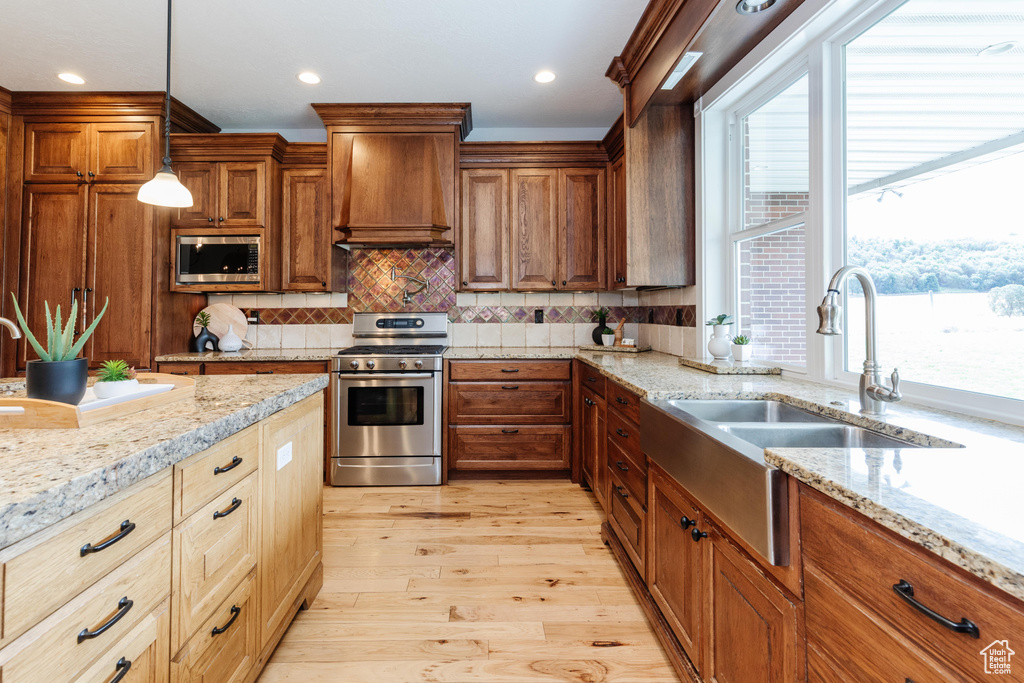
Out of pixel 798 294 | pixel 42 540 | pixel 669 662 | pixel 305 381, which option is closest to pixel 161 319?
pixel 305 381

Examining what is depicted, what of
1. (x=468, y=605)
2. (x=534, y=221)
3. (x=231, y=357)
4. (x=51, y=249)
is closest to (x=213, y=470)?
(x=468, y=605)

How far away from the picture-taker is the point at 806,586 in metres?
0.90

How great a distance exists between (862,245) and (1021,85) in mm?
635

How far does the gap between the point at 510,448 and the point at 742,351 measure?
5.35ft

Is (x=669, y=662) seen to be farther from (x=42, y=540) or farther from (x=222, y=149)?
(x=222, y=149)

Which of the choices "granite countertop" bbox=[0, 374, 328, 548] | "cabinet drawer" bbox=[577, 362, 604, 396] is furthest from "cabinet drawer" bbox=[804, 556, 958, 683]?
"cabinet drawer" bbox=[577, 362, 604, 396]

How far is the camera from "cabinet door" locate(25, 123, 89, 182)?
326cm

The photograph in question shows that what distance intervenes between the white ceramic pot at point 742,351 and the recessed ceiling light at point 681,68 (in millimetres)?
1326

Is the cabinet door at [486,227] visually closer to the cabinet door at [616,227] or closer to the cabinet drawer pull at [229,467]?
the cabinet door at [616,227]

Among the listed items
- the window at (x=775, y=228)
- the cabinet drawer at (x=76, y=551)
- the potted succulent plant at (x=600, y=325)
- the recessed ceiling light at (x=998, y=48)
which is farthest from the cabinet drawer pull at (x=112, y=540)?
→ the potted succulent plant at (x=600, y=325)

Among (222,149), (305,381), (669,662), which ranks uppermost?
(222,149)

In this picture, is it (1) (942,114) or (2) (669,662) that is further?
(2) (669,662)

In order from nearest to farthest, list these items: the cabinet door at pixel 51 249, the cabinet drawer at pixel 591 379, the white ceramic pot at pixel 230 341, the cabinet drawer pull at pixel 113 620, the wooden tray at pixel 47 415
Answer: the cabinet drawer pull at pixel 113 620 < the wooden tray at pixel 47 415 < the cabinet drawer at pixel 591 379 < the cabinet door at pixel 51 249 < the white ceramic pot at pixel 230 341

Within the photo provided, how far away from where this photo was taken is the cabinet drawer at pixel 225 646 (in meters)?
1.07
